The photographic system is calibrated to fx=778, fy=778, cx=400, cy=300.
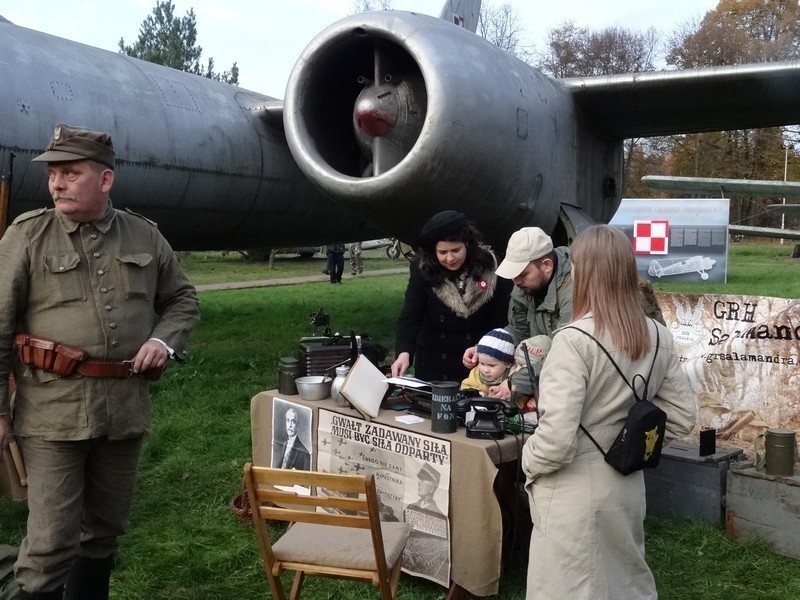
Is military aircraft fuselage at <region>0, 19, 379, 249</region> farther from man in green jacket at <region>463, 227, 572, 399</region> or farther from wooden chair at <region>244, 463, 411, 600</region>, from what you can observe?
wooden chair at <region>244, 463, 411, 600</region>

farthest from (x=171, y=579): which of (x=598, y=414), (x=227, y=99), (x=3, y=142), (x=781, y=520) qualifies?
(x=227, y=99)

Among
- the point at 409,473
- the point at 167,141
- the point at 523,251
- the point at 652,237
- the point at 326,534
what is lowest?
the point at 326,534

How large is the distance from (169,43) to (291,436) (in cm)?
3392

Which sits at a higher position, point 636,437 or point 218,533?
point 636,437

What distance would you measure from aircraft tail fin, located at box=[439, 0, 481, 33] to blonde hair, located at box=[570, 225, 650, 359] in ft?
23.5

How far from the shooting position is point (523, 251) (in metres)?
3.08

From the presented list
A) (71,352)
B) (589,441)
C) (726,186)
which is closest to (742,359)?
(589,441)

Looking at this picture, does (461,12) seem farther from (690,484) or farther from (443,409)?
(443,409)

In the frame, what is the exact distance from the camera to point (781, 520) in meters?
3.31

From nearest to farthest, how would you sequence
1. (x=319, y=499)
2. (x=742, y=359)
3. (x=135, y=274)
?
(x=319, y=499), (x=135, y=274), (x=742, y=359)

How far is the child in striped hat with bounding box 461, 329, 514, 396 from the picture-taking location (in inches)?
126

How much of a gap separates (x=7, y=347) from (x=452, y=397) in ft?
4.97

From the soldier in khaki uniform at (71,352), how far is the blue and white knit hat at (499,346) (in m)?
1.26

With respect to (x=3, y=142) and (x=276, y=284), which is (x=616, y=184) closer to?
(x=3, y=142)
